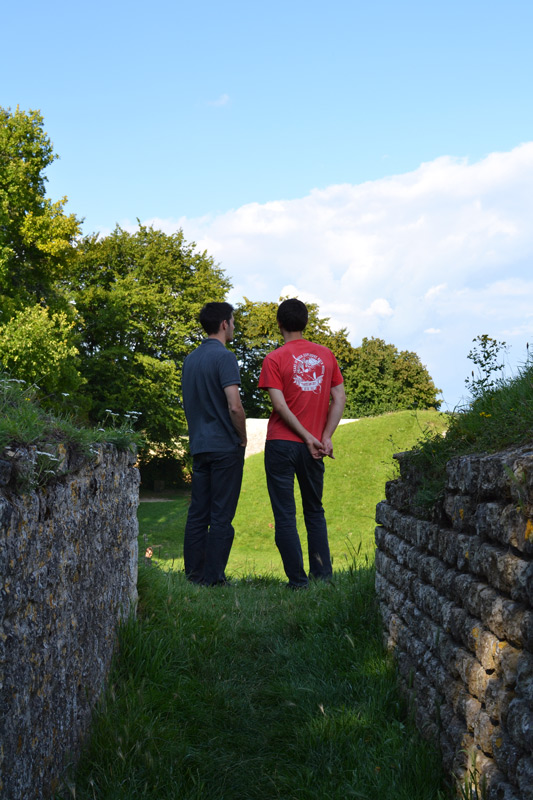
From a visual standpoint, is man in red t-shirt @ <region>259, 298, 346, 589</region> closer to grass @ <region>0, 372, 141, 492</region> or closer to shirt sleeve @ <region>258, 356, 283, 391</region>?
shirt sleeve @ <region>258, 356, 283, 391</region>

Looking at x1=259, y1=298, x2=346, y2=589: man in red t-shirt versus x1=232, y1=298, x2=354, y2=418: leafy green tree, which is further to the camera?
x1=232, y1=298, x2=354, y2=418: leafy green tree

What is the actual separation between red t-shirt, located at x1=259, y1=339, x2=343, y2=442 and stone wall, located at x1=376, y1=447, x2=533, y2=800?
7.71ft

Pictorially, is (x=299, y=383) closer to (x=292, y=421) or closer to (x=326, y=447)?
(x=292, y=421)

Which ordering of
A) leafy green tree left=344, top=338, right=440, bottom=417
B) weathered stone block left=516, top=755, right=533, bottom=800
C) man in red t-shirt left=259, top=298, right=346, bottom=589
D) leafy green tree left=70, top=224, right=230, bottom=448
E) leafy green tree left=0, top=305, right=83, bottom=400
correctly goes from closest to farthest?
weathered stone block left=516, top=755, right=533, bottom=800 → man in red t-shirt left=259, top=298, right=346, bottom=589 → leafy green tree left=0, top=305, right=83, bottom=400 → leafy green tree left=70, top=224, right=230, bottom=448 → leafy green tree left=344, top=338, right=440, bottom=417

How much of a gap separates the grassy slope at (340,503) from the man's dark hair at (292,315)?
427 centimetres

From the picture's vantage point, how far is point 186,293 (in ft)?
115

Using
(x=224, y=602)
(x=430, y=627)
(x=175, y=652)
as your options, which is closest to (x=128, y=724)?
(x=175, y=652)

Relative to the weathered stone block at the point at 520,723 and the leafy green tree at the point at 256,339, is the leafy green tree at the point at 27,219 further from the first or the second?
the weathered stone block at the point at 520,723

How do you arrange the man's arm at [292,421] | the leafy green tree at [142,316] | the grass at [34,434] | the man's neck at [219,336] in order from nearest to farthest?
the grass at [34,434], the man's arm at [292,421], the man's neck at [219,336], the leafy green tree at [142,316]

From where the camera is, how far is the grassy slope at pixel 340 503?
13650 millimetres

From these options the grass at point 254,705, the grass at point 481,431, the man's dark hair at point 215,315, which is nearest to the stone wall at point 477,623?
the grass at point 481,431

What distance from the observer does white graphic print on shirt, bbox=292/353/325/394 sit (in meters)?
6.45

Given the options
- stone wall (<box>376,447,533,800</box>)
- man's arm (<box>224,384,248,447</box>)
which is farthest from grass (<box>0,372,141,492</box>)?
man's arm (<box>224,384,248,447</box>)

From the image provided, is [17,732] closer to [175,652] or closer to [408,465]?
[175,652]
